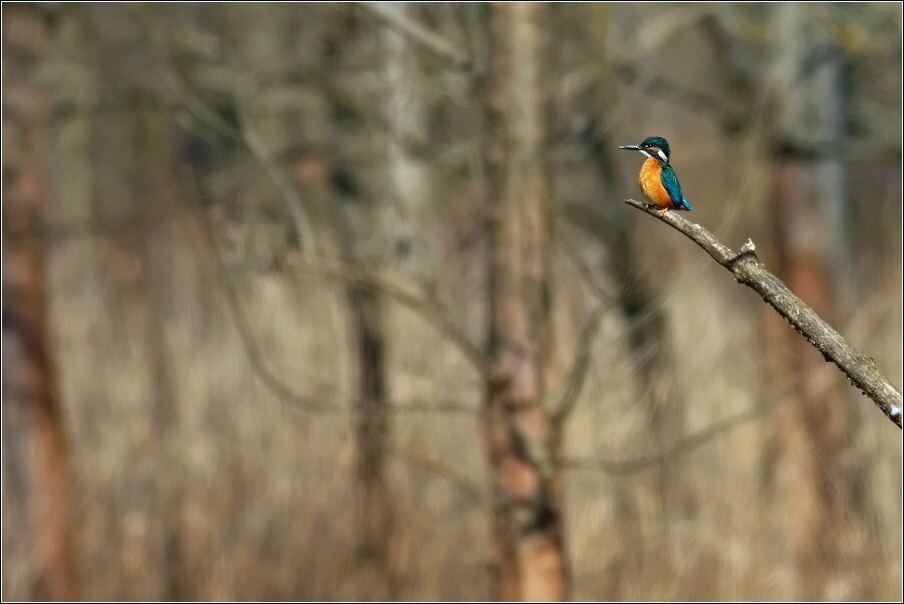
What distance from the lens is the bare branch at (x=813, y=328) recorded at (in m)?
1.36

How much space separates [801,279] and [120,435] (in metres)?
3.73

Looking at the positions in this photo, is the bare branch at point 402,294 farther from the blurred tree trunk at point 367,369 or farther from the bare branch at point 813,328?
the bare branch at point 813,328

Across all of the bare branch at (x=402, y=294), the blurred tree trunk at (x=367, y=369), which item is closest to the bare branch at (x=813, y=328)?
the bare branch at (x=402, y=294)

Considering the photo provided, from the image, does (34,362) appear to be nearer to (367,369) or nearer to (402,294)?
(367,369)

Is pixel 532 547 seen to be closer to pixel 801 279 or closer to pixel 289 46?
pixel 801 279

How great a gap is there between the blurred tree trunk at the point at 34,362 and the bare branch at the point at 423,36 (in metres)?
3.06

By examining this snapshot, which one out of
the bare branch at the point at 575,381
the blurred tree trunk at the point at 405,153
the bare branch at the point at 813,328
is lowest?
the bare branch at the point at 813,328

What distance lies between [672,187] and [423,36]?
168cm

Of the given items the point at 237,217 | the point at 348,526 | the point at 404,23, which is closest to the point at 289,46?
the point at 237,217

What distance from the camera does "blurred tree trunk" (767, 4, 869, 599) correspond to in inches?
229

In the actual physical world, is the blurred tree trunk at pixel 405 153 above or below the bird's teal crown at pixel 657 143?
above

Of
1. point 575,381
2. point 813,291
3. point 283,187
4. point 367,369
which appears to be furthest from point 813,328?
point 367,369

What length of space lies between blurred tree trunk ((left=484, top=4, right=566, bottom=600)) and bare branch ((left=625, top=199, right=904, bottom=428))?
203 cm

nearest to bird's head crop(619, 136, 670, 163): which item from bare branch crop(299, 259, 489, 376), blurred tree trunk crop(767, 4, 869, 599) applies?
bare branch crop(299, 259, 489, 376)
